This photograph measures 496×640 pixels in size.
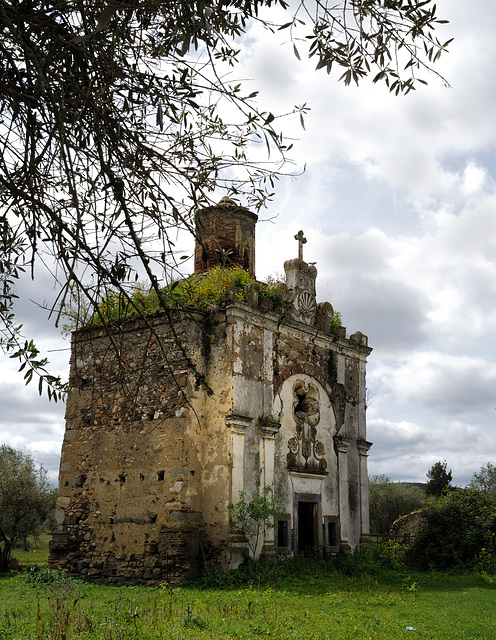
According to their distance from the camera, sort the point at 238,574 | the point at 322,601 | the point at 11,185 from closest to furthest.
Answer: the point at 11,185, the point at 322,601, the point at 238,574

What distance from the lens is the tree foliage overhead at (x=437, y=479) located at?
37000 mm

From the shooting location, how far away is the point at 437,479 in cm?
3731

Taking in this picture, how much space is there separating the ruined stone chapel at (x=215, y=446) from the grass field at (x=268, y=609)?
0.98m

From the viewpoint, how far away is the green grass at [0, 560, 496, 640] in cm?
816

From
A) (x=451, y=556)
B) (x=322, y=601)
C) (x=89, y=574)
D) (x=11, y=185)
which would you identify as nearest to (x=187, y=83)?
(x=11, y=185)

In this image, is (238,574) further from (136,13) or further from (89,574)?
(136,13)

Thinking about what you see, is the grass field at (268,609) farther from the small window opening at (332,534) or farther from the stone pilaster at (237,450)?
the stone pilaster at (237,450)

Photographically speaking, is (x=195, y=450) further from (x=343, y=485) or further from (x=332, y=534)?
(x=343, y=485)

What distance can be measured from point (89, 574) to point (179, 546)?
8.76 ft

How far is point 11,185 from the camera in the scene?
4.57 metres

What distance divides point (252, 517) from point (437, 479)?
26818 mm

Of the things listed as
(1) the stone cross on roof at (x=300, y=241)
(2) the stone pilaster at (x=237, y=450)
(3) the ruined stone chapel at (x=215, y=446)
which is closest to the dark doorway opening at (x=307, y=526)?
(3) the ruined stone chapel at (x=215, y=446)

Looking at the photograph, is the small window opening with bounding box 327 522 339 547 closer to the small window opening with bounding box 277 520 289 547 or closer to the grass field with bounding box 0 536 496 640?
the grass field with bounding box 0 536 496 640

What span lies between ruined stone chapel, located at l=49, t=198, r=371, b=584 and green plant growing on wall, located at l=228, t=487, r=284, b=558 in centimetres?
16
